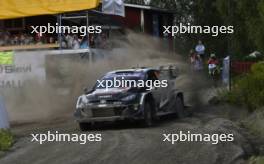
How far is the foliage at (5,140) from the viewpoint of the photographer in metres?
15.9

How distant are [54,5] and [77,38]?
7.10 feet

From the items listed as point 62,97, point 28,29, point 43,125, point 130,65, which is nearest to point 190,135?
point 43,125

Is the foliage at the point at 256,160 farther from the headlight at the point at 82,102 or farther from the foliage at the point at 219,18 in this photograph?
the foliage at the point at 219,18

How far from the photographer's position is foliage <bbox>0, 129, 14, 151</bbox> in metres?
15.9

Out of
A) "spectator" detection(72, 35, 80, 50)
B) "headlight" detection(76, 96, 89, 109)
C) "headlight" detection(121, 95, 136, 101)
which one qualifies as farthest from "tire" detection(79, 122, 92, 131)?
"spectator" detection(72, 35, 80, 50)

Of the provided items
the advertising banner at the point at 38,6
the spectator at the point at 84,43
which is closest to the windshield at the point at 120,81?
the spectator at the point at 84,43

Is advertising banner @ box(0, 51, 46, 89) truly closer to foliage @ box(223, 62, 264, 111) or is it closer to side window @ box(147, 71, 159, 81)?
side window @ box(147, 71, 159, 81)

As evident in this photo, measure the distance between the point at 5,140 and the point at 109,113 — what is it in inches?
136

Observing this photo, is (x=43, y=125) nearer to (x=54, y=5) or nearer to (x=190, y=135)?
(x=190, y=135)

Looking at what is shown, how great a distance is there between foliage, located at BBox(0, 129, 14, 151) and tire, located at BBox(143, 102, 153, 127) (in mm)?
3790

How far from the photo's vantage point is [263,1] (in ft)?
76.8

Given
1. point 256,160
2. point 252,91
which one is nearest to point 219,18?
point 252,91

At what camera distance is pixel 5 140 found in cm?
1650

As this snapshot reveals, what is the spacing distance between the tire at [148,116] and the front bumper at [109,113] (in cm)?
32
